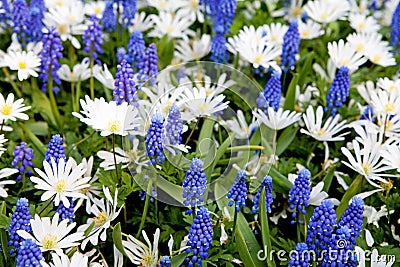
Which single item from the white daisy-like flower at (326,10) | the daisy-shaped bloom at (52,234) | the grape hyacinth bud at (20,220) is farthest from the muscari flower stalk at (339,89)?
the grape hyacinth bud at (20,220)

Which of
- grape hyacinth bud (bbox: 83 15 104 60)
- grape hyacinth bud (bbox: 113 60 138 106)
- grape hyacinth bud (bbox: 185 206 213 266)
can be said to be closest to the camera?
grape hyacinth bud (bbox: 185 206 213 266)

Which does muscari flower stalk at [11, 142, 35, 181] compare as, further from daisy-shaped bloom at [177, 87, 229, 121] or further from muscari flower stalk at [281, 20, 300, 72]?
muscari flower stalk at [281, 20, 300, 72]

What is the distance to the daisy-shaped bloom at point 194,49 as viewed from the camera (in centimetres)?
348

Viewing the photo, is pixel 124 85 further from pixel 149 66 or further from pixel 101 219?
pixel 101 219

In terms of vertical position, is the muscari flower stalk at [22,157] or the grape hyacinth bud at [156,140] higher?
the grape hyacinth bud at [156,140]

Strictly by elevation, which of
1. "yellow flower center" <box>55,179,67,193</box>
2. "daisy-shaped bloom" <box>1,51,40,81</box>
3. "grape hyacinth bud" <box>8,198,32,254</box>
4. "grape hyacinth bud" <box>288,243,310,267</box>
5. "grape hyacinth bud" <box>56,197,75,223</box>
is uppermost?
"daisy-shaped bloom" <box>1,51,40,81</box>

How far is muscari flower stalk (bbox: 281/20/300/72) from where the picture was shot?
3.19m

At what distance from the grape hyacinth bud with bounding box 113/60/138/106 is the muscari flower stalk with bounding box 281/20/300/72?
1029 millimetres

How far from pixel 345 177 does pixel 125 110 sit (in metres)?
1.12

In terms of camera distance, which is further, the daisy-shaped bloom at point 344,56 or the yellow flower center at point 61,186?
the daisy-shaped bloom at point 344,56

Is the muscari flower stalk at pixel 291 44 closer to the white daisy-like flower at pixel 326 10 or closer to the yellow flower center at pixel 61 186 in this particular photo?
the white daisy-like flower at pixel 326 10

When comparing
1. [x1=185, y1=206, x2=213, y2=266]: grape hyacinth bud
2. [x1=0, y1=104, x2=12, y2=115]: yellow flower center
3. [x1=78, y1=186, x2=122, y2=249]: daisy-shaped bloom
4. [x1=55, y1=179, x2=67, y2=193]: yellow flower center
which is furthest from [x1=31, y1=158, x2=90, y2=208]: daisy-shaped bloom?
[x1=185, y1=206, x2=213, y2=266]: grape hyacinth bud

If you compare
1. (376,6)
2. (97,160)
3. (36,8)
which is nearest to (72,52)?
(36,8)

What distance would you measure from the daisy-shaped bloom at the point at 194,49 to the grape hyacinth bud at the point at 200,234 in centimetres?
150
